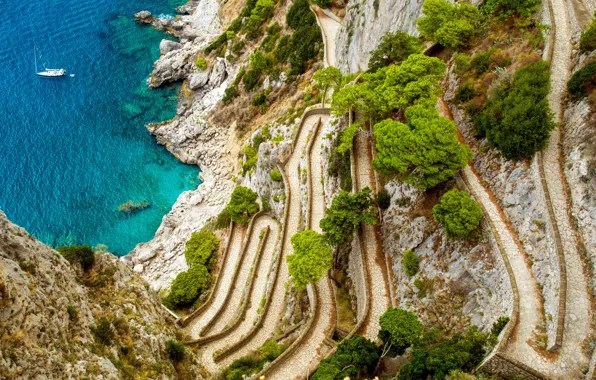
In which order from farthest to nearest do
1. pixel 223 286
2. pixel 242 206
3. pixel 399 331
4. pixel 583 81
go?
pixel 242 206
pixel 223 286
pixel 583 81
pixel 399 331

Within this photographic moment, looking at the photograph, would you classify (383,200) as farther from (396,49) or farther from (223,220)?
(223,220)

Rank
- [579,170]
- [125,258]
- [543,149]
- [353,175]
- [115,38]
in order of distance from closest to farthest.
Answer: [579,170], [543,149], [353,175], [125,258], [115,38]

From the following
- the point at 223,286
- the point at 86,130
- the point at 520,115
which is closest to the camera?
the point at 520,115

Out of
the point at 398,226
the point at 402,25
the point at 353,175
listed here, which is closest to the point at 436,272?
the point at 398,226

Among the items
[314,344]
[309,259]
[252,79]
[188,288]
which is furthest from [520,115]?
[252,79]

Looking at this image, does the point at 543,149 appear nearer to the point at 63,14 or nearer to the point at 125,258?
the point at 125,258

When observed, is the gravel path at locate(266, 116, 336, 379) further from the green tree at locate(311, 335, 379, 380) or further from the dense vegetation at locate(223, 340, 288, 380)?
the green tree at locate(311, 335, 379, 380)

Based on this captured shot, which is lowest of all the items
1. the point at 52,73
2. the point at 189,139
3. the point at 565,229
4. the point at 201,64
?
the point at 565,229

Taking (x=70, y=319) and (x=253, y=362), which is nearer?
(x=70, y=319)
